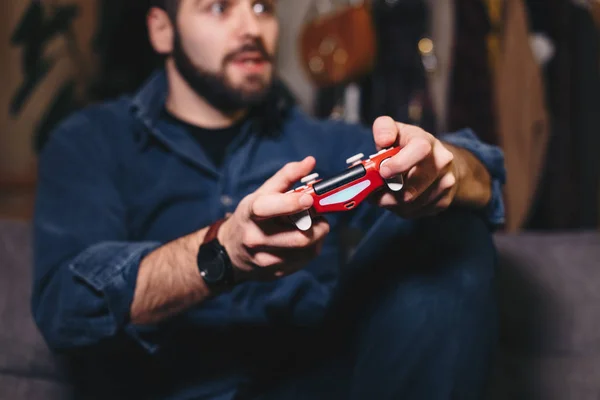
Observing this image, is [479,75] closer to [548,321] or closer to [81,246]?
[548,321]

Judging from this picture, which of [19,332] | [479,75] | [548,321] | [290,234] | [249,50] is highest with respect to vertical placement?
[249,50]

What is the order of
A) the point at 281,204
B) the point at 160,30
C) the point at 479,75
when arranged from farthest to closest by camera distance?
the point at 479,75, the point at 160,30, the point at 281,204

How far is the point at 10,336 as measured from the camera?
3.28 ft

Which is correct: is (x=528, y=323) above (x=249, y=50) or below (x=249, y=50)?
below

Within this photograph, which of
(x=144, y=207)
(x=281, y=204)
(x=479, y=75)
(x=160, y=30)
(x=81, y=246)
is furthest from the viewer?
(x=479, y=75)

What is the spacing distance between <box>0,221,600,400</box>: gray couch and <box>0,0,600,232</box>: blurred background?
470 mm

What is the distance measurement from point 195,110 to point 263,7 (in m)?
0.21

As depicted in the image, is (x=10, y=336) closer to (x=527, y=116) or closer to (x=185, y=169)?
(x=185, y=169)

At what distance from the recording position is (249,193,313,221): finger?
53 centimetres

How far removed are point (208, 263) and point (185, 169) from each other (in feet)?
1.12

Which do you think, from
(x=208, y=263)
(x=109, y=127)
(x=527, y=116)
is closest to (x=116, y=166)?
(x=109, y=127)

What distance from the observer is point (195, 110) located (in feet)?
3.53

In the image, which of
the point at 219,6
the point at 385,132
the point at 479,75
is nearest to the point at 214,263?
the point at 385,132

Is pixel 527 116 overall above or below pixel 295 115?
below
